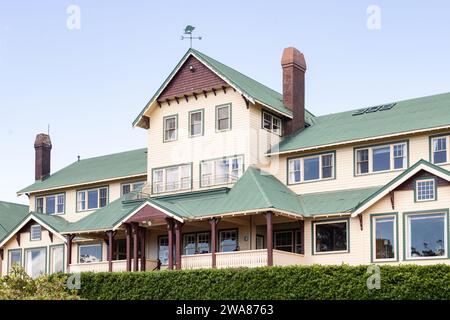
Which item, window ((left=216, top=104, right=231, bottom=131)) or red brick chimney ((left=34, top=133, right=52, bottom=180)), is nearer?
window ((left=216, top=104, right=231, bottom=131))

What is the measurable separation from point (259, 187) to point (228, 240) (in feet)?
13.9

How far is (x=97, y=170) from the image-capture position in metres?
55.7

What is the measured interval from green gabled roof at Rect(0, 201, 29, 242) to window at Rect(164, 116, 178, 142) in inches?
714

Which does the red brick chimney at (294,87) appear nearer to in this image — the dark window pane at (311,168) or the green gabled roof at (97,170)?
the dark window pane at (311,168)

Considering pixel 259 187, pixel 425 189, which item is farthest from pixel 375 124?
pixel 259 187

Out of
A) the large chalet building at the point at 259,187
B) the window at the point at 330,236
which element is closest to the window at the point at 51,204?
the large chalet building at the point at 259,187

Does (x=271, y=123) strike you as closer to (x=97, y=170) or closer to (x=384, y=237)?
(x=384, y=237)

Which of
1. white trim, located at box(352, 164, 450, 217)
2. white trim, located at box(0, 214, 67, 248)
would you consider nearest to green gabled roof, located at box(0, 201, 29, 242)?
white trim, located at box(0, 214, 67, 248)

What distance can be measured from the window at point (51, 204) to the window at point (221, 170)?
13576mm

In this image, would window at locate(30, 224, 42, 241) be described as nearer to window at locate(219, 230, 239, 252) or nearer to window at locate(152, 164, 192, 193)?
window at locate(152, 164, 192, 193)

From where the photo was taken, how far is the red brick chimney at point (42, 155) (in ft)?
193

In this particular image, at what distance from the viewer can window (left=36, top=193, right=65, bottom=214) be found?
183 ft
